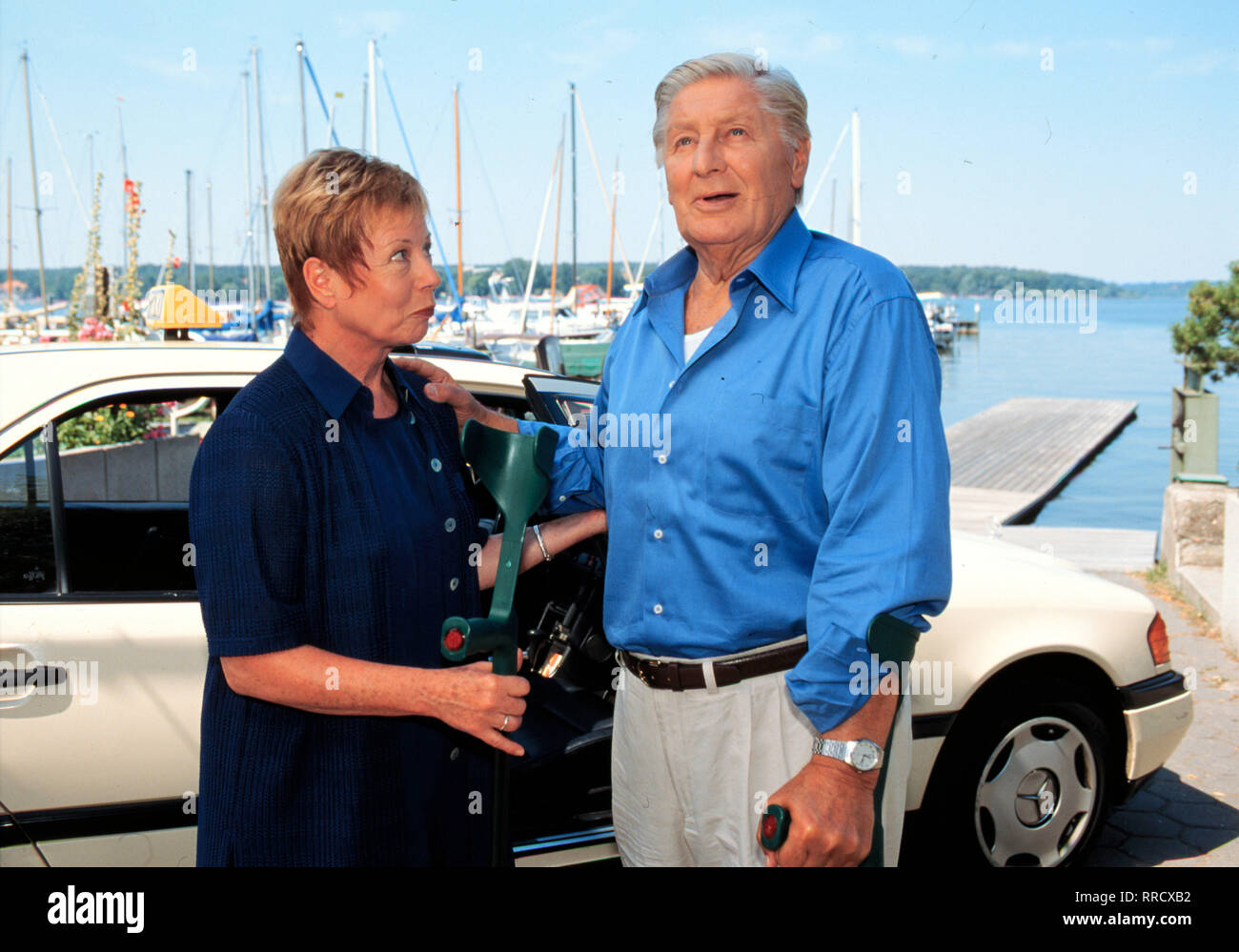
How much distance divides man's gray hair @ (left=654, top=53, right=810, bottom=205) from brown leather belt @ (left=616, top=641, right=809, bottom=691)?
895mm

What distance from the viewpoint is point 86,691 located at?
2557 millimetres

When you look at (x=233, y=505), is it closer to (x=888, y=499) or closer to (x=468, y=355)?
Result: (x=888, y=499)

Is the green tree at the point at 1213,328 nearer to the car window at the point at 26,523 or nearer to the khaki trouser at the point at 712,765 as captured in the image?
the khaki trouser at the point at 712,765

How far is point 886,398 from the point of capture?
1691mm

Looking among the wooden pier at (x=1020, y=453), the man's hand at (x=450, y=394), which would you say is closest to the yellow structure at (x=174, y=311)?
the man's hand at (x=450, y=394)

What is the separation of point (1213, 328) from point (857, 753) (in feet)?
36.9

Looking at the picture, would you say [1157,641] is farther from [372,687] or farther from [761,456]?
[372,687]

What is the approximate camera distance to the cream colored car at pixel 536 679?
101 inches

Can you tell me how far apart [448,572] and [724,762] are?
645 millimetres

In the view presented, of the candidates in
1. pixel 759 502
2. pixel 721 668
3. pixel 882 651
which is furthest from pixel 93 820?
pixel 882 651

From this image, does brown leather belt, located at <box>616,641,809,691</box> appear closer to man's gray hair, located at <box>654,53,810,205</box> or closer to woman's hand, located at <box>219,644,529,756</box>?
woman's hand, located at <box>219,644,529,756</box>

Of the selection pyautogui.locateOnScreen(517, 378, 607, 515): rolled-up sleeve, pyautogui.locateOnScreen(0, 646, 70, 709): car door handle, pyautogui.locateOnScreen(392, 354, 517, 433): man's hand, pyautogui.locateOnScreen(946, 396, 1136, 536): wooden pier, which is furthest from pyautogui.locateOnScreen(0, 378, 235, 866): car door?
pyautogui.locateOnScreen(946, 396, 1136, 536): wooden pier

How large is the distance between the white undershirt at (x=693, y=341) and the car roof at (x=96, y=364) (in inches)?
44.3
